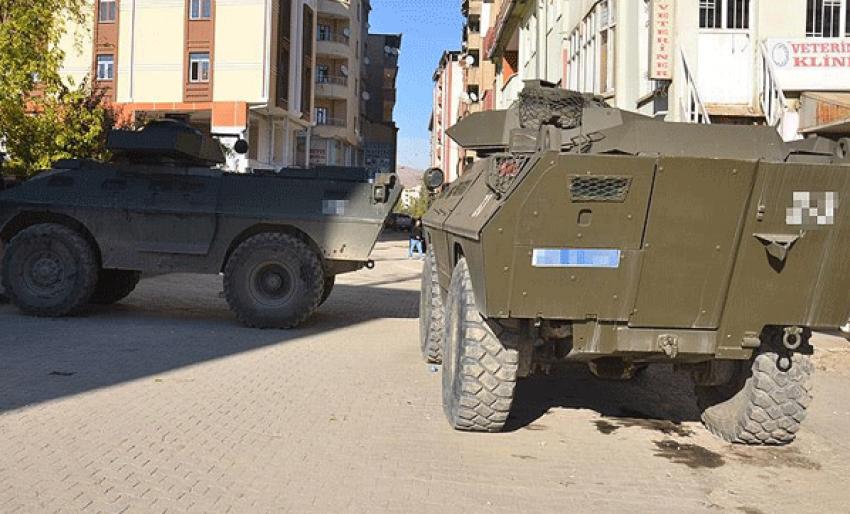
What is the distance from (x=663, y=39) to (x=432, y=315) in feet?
24.3

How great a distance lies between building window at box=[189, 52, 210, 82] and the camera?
1483 inches

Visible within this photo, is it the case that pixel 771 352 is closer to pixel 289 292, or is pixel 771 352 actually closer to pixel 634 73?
pixel 289 292

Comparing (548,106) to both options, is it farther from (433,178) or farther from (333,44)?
(333,44)

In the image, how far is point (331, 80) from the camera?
56.6m

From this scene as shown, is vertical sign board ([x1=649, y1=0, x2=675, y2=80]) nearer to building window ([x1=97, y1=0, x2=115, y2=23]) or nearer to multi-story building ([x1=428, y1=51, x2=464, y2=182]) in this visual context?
building window ([x1=97, y1=0, x2=115, y2=23])

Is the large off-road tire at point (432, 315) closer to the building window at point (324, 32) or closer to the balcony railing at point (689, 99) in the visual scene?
the balcony railing at point (689, 99)

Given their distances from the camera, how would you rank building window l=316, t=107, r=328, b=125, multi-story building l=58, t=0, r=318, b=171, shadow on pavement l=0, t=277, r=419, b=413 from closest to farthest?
shadow on pavement l=0, t=277, r=419, b=413 → multi-story building l=58, t=0, r=318, b=171 → building window l=316, t=107, r=328, b=125

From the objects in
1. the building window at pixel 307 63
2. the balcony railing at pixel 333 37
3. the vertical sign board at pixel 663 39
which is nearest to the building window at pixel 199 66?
the building window at pixel 307 63

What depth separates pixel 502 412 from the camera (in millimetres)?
5836

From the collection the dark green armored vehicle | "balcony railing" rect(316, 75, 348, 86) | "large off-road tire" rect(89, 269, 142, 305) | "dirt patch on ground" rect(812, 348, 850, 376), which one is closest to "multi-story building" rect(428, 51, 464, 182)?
"balcony railing" rect(316, 75, 348, 86)

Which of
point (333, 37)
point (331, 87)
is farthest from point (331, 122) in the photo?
point (333, 37)

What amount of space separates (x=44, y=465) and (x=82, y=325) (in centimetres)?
593

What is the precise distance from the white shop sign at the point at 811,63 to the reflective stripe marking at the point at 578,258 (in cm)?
932

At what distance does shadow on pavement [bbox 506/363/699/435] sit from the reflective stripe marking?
1588mm
